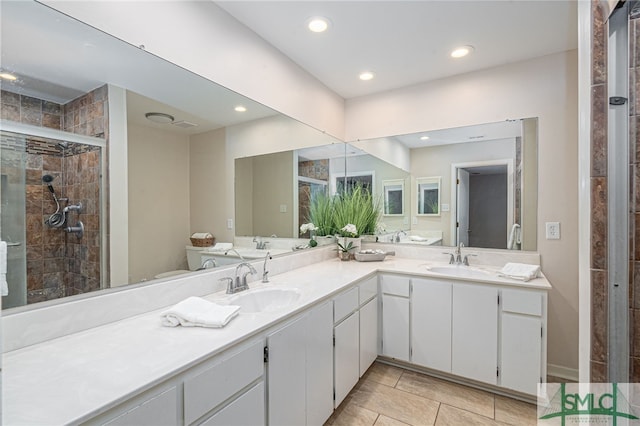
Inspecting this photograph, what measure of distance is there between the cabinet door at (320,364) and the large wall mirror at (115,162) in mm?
760

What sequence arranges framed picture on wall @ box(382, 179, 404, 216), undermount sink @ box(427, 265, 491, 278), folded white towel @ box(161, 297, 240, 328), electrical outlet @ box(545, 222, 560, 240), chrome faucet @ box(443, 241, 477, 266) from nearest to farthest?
folded white towel @ box(161, 297, 240, 328)
electrical outlet @ box(545, 222, 560, 240)
undermount sink @ box(427, 265, 491, 278)
chrome faucet @ box(443, 241, 477, 266)
framed picture on wall @ box(382, 179, 404, 216)

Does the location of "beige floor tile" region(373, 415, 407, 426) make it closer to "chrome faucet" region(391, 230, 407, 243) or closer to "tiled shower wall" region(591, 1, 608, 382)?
"tiled shower wall" region(591, 1, 608, 382)

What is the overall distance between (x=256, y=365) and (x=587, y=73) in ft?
5.94

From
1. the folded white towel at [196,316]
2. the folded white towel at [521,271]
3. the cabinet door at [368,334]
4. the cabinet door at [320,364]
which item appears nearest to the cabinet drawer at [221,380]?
the folded white towel at [196,316]

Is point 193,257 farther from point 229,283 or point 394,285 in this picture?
point 394,285

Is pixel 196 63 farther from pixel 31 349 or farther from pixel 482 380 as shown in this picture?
pixel 482 380

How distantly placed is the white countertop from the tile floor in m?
1.01

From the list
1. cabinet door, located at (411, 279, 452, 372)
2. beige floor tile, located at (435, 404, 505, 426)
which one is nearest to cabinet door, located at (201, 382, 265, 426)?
beige floor tile, located at (435, 404, 505, 426)

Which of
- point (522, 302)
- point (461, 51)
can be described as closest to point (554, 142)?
point (461, 51)

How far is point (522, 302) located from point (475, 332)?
0.38m

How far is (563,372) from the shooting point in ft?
7.47

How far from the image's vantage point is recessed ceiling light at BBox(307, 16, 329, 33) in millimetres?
1910

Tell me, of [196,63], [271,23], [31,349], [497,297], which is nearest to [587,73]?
[497,297]

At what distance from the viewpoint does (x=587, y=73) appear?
1.20 metres
